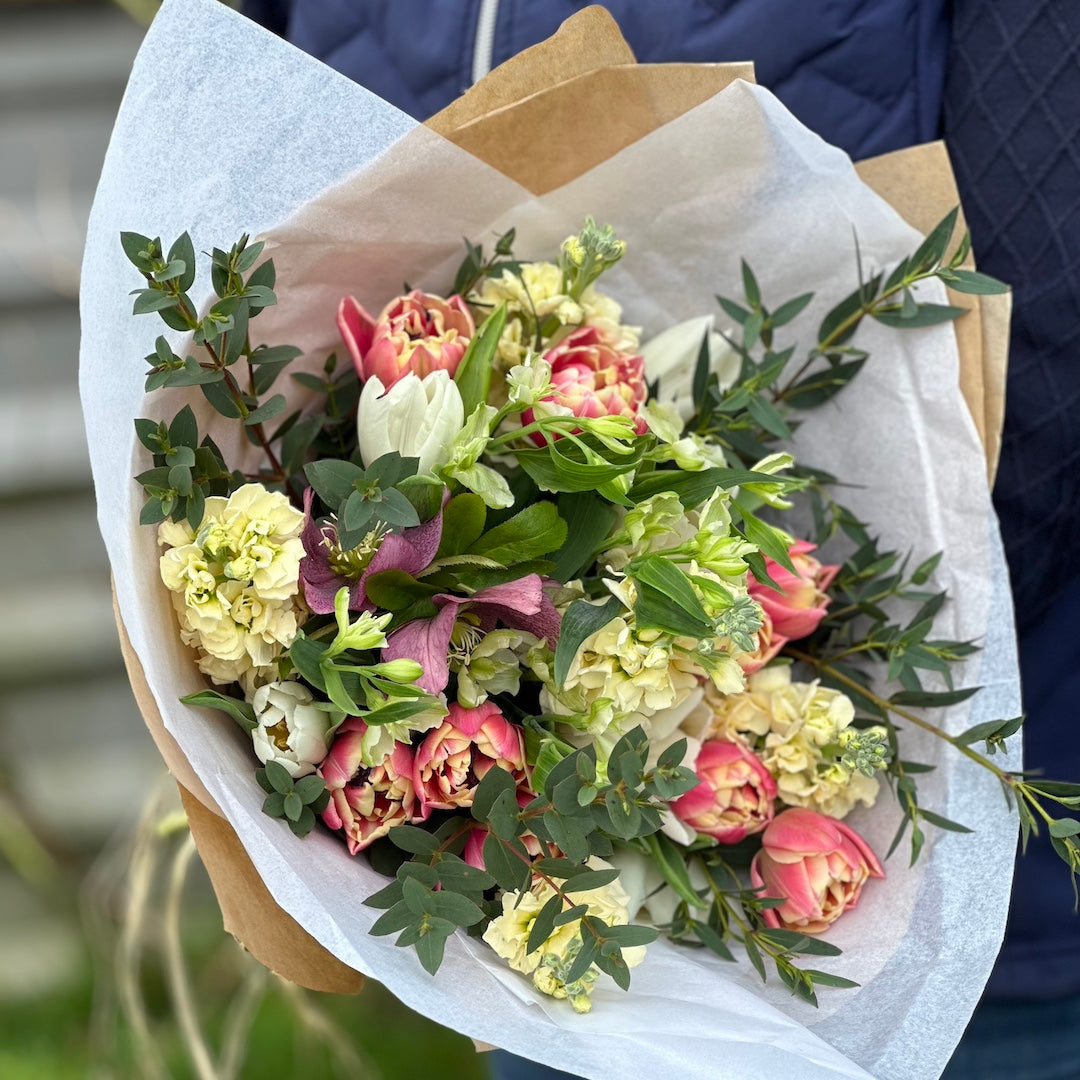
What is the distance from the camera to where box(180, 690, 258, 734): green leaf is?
17.6 inches

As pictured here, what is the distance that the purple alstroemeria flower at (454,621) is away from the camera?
43cm

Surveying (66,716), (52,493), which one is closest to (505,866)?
(52,493)

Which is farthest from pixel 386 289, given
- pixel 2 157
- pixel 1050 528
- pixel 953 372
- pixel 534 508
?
pixel 2 157

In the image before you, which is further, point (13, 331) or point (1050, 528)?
point (13, 331)

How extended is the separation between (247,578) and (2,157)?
1151 mm

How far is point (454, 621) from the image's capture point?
1.46 ft

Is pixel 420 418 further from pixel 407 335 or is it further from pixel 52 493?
pixel 52 493

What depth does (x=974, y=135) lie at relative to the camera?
0.68 meters

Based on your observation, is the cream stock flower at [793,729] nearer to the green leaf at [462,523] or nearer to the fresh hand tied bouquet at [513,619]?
the fresh hand tied bouquet at [513,619]

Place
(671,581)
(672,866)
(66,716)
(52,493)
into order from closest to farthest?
(671,581), (672,866), (52,493), (66,716)

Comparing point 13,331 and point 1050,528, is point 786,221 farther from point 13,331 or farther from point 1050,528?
point 13,331

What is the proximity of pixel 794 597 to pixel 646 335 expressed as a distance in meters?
0.19

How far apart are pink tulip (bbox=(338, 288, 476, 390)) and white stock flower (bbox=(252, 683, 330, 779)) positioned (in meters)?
0.15

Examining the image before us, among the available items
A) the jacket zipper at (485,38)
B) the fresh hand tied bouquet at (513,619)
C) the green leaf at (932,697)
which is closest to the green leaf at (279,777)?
the fresh hand tied bouquet at (513,619)
